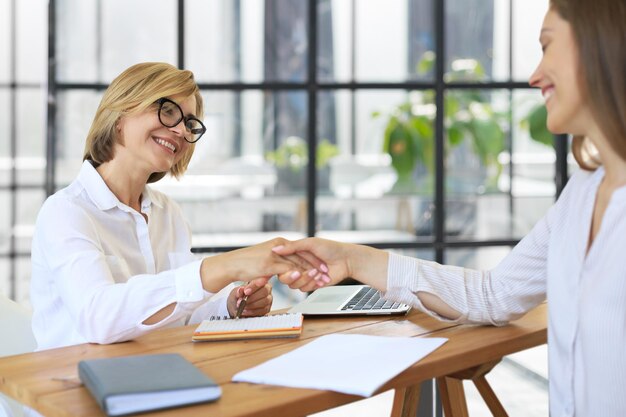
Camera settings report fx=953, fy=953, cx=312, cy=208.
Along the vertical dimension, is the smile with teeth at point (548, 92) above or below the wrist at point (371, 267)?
above

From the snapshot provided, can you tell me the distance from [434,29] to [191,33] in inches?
47.8

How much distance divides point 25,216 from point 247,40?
Result: 135 centimetres

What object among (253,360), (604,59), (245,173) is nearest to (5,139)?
(245,173)

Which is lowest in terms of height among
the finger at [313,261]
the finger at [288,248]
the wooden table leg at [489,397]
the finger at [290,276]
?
the wooden table leg at [489,397]

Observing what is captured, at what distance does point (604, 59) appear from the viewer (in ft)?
5.84

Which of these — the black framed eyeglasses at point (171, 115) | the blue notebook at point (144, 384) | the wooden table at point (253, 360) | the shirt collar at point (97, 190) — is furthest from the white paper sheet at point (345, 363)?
the black framed eyeglasses at point (171, 115)

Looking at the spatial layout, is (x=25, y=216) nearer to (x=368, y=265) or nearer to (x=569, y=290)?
(x=368, y=265)

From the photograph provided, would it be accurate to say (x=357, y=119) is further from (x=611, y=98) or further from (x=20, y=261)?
(x=611, y=98)

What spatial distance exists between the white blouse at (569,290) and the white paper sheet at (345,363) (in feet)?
0.72

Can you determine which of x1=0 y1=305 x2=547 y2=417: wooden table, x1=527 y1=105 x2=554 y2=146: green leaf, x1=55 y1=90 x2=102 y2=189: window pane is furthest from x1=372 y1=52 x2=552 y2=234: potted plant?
x1=0 y1=305 x2=547 y2=417: wooden table

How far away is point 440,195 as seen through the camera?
4801 millimetres

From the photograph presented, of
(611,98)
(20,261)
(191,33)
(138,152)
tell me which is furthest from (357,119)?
(611,98)

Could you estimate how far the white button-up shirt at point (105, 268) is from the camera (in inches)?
81.4

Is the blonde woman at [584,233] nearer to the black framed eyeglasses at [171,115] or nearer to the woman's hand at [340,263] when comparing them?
the woman's hand at [340,263]
